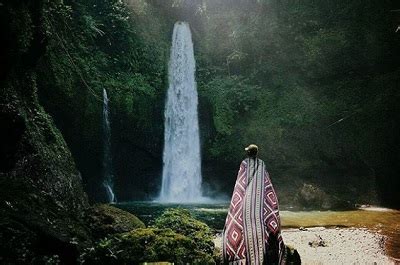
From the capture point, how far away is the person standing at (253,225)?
3404mm

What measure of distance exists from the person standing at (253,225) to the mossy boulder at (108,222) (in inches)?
81.8

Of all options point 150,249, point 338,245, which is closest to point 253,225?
point 150,249

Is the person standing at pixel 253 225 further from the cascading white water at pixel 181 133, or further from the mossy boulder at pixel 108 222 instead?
the cascading white water at pixel 181 133

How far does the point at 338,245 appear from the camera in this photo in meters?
7.29

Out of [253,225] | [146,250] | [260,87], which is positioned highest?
[260,87]

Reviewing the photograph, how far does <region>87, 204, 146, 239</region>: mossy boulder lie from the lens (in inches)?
198

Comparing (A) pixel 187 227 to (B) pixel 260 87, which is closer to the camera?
(A) pixel 187 227

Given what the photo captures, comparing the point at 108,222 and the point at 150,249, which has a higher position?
the point at 108,222

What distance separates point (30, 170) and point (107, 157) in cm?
807

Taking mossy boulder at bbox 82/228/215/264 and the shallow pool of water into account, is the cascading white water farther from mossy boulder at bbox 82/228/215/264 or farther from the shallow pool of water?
mossy boulder at bbox 82/228/215/264

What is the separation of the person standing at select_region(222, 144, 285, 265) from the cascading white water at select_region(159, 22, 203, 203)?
12.1 metres

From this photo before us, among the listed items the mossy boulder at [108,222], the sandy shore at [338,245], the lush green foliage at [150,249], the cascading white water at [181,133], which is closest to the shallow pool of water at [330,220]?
the sandy shore at [338,245]

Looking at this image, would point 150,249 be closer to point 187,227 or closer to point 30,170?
point 187,227

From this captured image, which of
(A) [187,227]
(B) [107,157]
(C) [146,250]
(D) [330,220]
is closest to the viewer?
(C) [146,250]
